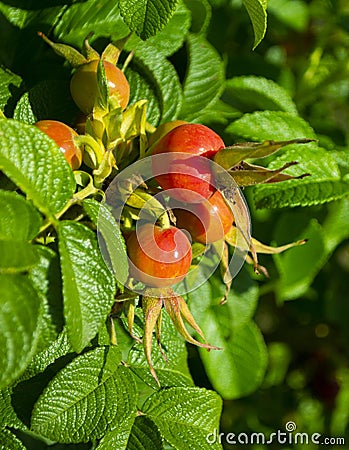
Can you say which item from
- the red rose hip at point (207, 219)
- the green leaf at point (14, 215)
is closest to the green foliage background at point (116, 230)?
the green leaf at point (14, 215)

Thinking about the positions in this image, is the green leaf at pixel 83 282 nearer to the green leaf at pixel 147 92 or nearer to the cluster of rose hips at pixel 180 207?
the cluster of rose hips at pixel 180 207

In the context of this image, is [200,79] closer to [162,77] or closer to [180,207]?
[162,77]

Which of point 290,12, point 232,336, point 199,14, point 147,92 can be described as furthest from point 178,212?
point 290,12

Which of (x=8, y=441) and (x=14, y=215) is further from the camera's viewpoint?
(x=8, y=441)

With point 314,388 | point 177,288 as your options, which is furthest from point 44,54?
point 314,388

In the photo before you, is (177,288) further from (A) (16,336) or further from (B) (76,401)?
(A) (16,336)
